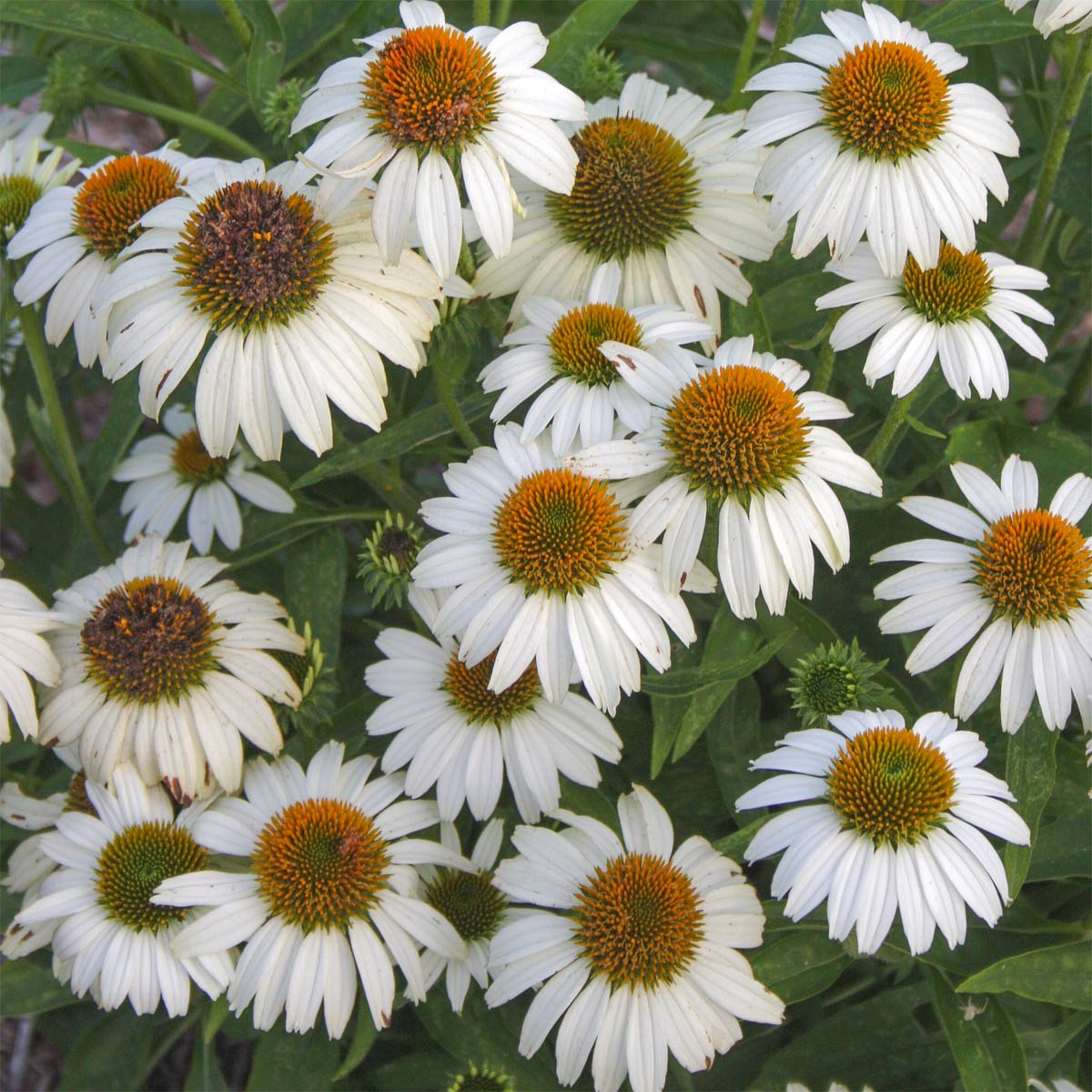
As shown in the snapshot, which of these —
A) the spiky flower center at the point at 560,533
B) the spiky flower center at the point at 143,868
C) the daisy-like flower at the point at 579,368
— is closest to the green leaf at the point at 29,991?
the spiky flower center at the point at 143,868

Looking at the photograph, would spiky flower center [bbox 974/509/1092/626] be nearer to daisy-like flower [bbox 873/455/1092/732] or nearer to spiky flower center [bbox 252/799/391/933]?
daisy-like flower [bbox 873/455/1092/732]

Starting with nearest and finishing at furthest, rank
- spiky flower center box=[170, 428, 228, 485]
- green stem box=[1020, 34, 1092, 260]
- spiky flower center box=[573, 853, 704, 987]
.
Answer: spiky flower center box=[573, 853, 704, 987]
green stem box=[1020, 34, 1092, 260]
spiky flower center box=[170, 428, 228, 485]

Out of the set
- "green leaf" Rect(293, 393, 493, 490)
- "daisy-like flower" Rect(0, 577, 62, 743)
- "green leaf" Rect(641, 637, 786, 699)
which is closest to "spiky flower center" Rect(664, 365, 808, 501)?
"green leaf" Rect(641, 637, 786, 699)

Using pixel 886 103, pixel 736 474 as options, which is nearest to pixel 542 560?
pixel 736 474

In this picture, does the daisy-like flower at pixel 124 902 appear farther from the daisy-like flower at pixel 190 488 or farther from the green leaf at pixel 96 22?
the green leaf at pixel 96 22

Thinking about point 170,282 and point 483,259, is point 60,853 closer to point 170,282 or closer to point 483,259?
point 170,282

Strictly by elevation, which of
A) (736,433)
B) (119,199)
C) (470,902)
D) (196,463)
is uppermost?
(119,199)

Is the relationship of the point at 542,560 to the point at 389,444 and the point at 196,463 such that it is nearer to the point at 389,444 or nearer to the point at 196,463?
the point at 389,444
